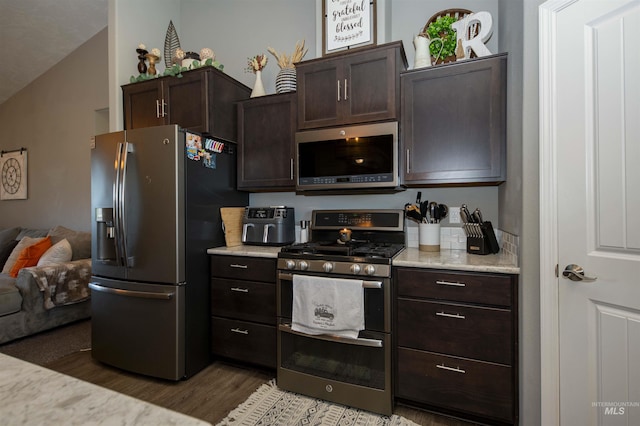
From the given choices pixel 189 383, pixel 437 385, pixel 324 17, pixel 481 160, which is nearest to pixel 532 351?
pixel 437 385

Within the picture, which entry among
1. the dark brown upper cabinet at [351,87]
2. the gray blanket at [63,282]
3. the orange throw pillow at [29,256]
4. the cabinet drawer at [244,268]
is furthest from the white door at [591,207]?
the orange throw pillow at [29,256]

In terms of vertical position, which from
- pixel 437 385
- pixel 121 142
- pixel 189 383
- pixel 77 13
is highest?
pixel 77 13

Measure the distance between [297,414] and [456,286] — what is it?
46.5 inches

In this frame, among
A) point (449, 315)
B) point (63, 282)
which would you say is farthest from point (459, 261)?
point (63, 282)

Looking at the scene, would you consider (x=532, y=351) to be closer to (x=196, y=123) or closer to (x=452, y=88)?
(x=452, y=88)

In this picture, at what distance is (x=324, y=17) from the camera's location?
238cm

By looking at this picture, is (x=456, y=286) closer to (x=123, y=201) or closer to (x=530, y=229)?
(x=530, y=229)

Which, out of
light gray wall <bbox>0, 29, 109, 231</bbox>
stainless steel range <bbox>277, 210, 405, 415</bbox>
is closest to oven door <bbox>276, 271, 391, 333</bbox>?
stainless steel range <bbox>277, 210, 405, 415</bbox>

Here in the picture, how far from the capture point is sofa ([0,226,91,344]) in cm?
277

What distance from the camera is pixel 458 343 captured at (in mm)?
1677

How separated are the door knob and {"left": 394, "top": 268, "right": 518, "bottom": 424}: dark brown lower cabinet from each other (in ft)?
0.78

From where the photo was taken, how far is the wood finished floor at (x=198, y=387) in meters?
1.82

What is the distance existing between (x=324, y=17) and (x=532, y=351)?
2551 mm

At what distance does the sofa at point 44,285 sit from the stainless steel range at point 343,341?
242cm
